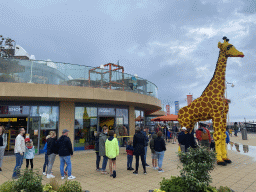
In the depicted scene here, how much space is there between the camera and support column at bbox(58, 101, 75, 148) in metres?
11.1

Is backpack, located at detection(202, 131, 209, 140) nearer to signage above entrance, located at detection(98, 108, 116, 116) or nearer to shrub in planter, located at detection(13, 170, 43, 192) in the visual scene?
signage above entrance, located at detection(98, 108, 116, 116)

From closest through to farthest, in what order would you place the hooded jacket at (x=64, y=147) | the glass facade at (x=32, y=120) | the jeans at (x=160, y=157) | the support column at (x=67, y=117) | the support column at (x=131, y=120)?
1. the hooded jacket at (x=64, y=147)
2. the jeans at (x=160, y=157)
3. the glass facade at (x=32, y=120)
4. the support column at (x=67, y=117)
5. the support column at (x=131, y=120)

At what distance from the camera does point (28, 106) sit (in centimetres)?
1086

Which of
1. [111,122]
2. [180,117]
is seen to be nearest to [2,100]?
[111,122]

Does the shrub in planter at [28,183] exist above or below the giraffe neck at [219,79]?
below

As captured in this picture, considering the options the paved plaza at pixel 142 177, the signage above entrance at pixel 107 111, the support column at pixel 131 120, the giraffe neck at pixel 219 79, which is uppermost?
the giraffe neck at pixel 219 79

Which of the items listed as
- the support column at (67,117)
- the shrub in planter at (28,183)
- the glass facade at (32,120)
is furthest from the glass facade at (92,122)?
the shrub in planter at (28,183)

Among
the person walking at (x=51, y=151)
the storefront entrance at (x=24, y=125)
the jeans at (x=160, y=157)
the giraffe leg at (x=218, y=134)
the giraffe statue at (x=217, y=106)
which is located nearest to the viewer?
the person walking at (x=51, y=151)

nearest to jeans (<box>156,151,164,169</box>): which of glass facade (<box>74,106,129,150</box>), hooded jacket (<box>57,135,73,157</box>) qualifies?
hooded jacket (<box>57,135,73,157</box>)

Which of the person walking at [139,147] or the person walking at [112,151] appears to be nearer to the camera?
the person walking at [112,151]

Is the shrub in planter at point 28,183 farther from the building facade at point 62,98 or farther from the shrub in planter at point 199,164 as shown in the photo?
the building facade at point 62,98

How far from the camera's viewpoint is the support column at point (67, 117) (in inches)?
438

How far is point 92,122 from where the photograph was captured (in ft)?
40.0

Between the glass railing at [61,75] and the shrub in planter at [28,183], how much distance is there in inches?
277
